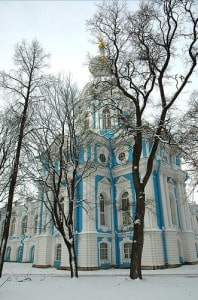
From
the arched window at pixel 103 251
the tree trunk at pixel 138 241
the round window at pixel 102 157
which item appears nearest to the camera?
the tree trunk at pixel 138 241

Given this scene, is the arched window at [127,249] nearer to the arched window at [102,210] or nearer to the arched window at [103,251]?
the arched window at [103,251]

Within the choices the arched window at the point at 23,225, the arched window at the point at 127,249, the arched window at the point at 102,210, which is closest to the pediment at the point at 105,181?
the arched window at the point at 102,210

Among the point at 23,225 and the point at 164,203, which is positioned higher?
the point at 164,203

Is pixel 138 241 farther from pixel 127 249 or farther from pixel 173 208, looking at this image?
pixel 173 208

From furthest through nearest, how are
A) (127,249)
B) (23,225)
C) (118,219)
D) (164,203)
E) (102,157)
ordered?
(23,225), (102,157), (118,219), (164,203), (127,249)

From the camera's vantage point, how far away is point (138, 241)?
10.6m

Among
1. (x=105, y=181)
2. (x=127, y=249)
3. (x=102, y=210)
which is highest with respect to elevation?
(x=105, y=181)

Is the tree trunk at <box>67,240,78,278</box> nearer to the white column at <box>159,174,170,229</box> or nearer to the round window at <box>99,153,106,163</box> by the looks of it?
the white column at <box>159,174,170,229</box>

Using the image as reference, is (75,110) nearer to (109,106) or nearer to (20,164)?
(109,106)

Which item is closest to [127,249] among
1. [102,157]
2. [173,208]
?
[173,208]

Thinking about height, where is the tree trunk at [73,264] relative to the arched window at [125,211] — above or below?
below

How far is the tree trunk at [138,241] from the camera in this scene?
33.7 ft

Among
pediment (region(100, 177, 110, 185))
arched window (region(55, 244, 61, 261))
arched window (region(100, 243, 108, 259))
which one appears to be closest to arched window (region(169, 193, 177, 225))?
pediment (region(100, 177, 110, 185))

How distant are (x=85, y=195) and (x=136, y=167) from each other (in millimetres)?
9565
